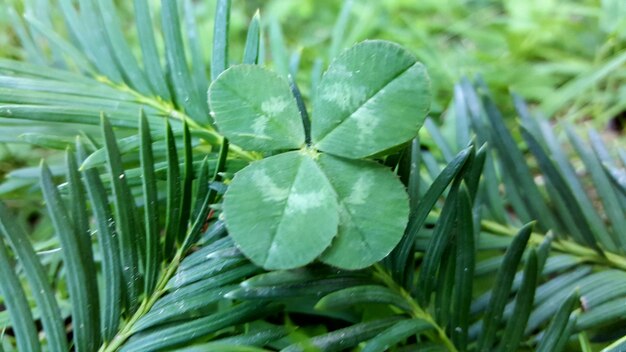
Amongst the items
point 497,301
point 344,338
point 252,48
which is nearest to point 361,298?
point 344,338

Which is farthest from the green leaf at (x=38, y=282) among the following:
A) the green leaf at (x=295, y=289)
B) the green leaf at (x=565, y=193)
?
the green leaf at (x=565, y=193)

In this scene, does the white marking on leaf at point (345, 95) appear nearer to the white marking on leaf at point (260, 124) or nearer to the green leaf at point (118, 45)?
the white marking on leaf at point (260, 124)

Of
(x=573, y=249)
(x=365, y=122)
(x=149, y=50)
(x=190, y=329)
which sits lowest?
(x=573, y=249)

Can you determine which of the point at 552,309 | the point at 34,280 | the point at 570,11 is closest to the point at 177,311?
the point at 34,280

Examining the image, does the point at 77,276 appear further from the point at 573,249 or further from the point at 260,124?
the point at 573,249

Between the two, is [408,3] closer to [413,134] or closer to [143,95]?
[143,95]

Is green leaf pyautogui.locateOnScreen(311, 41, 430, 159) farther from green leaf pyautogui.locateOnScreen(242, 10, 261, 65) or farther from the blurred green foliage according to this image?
the blurred green foliage
